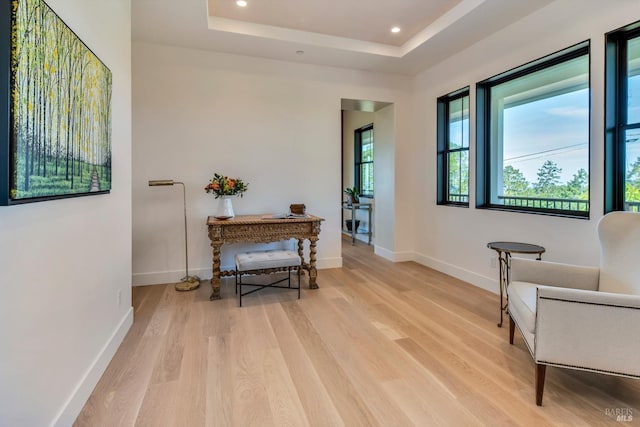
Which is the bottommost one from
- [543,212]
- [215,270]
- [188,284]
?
[188,284]

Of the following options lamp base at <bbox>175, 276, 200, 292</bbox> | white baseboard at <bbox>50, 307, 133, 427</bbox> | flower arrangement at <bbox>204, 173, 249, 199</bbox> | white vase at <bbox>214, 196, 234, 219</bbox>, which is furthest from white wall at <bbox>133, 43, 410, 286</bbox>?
white baseboard at <bbox>50, 307, 133, 427</bbox>

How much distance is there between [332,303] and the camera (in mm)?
3373

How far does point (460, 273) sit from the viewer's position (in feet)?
13.8

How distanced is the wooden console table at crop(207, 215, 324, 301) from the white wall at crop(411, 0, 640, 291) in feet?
6.45

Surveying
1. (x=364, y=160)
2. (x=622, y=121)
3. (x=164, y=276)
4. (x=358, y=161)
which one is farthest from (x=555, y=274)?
(x=358, y=161)

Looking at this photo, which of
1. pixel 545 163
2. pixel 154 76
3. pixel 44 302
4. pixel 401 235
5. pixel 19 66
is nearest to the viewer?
pixel 19 66

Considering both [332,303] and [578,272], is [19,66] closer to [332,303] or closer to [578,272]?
[332,303]

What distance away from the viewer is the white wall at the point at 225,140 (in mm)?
3934

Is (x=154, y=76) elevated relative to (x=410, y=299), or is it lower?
elevated

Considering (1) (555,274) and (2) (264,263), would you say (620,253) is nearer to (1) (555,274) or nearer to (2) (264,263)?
(1) (555,274)

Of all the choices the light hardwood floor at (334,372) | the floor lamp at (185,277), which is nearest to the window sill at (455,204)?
the light hardwood floor at (334,372)

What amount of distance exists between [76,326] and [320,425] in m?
1.39

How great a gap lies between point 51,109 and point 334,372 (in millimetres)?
2099

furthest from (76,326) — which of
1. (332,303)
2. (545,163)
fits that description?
(545,163)
